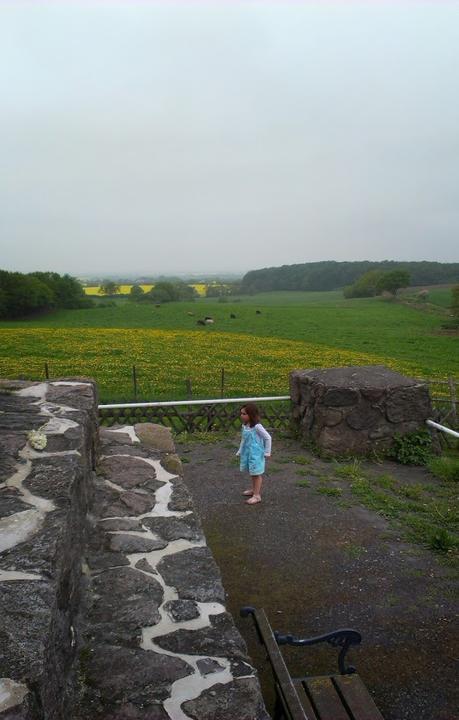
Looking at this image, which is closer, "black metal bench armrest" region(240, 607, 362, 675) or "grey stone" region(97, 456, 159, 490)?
"black metal bench armrest" region(240, 607, 362, 675)

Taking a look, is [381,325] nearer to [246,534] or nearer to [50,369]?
[50,369]

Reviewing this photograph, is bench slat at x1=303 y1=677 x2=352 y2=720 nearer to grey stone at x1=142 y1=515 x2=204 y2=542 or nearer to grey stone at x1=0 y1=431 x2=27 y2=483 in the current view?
grey stone at x1=142 y1=515 x2=204 y2=542

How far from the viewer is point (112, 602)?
2902 mm

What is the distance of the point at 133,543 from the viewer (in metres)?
3.55

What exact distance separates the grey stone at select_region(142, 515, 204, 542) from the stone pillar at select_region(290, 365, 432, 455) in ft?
16.3

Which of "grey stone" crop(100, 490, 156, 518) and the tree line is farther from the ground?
the tree line

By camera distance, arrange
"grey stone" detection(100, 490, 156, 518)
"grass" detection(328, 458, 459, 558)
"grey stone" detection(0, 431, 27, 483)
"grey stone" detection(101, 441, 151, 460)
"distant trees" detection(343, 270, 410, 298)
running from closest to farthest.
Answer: "grey stone" detection(0, 431, 27, 483) < "grey stone" detection(100, 490, 156, 518) < "grey stone" detection(101, 441, 151, 460) < "grass" detection(328, 458, 459, 558) < "distant trees" detection(343, 270, 410, 298)

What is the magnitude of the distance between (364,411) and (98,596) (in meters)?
6.43

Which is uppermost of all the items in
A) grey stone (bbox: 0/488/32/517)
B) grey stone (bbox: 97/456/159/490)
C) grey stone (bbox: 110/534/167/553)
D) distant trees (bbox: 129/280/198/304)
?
distant trees (bbox: 129/280/198/304)

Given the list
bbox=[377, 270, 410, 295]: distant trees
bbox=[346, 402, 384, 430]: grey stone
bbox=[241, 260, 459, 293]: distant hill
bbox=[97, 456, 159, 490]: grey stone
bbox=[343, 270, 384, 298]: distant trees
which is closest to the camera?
bbox=[97, 456, 159, 490]: grey stone

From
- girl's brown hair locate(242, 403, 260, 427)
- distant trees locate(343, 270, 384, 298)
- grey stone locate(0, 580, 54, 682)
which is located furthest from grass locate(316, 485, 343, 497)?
distant trees locate(343, 270, 384, 298)

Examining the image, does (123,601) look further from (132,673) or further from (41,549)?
(41,549)

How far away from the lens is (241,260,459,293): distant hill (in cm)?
9619

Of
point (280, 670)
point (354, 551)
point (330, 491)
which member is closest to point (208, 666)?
point (280, 670)
